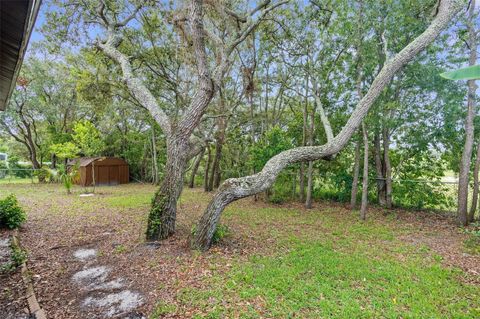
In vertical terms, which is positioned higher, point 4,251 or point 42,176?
point 42,176

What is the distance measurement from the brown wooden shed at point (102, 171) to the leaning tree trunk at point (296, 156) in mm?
12551

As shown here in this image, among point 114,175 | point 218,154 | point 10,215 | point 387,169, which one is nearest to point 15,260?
point 10,215

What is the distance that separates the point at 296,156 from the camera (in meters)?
4.44

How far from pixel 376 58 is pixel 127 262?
312 inches

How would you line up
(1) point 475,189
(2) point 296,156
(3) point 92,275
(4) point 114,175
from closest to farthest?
(3) point 92,275 → (2) point 296,156 → (1) point 475,189 → (4) point 114,175

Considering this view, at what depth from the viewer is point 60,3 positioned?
6.53 m

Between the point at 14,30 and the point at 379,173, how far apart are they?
9217mm

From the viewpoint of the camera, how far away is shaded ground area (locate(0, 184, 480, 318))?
2.77 metres

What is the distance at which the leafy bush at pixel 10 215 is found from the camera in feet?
17.5

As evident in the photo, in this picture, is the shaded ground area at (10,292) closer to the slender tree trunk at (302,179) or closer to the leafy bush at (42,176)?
the slender tree trunk at (302,179)

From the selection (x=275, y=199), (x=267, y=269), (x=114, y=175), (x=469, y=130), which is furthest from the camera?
(x=114, y=175)

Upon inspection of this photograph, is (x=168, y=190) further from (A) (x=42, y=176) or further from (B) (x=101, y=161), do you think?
(A) (x=42, y=176)

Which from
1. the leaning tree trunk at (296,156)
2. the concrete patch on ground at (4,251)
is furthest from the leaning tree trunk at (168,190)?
the concrete patch on ground at (4,251)

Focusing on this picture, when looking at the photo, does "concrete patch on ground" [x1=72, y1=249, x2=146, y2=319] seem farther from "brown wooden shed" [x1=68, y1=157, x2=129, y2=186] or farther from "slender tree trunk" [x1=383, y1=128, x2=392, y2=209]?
"brown wooden shed" [x1=68, y1=157, x2=129, y2=186]
